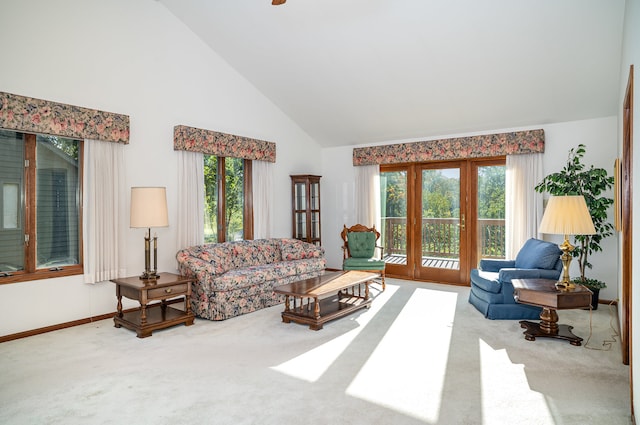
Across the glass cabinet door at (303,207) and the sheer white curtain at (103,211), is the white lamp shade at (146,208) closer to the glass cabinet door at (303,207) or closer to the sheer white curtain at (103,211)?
the sheer white curtain at (103,211)

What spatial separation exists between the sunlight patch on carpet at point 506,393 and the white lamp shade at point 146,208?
3.41 metres

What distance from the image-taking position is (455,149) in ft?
20.7

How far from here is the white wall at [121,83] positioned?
3.97m

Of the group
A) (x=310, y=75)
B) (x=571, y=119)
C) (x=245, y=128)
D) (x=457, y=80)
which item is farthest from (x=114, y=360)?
(x=571, y=119)

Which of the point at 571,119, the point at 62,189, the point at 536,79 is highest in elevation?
the point at 536,79

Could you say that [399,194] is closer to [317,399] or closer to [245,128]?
[245,128]

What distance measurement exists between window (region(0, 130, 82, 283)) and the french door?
15.9 feet

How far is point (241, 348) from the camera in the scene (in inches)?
143

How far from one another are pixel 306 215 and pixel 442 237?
2349mm

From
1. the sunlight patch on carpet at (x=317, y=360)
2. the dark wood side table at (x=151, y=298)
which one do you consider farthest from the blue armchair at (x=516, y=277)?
the dark wood side table at (x=151, y=298)

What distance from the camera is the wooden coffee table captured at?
13.7 ft

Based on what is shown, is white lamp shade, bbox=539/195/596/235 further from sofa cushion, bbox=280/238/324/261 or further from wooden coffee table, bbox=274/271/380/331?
sofa cushion, bbox=280/238/324/261

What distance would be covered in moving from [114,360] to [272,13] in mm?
4064

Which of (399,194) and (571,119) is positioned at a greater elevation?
(571,119)
